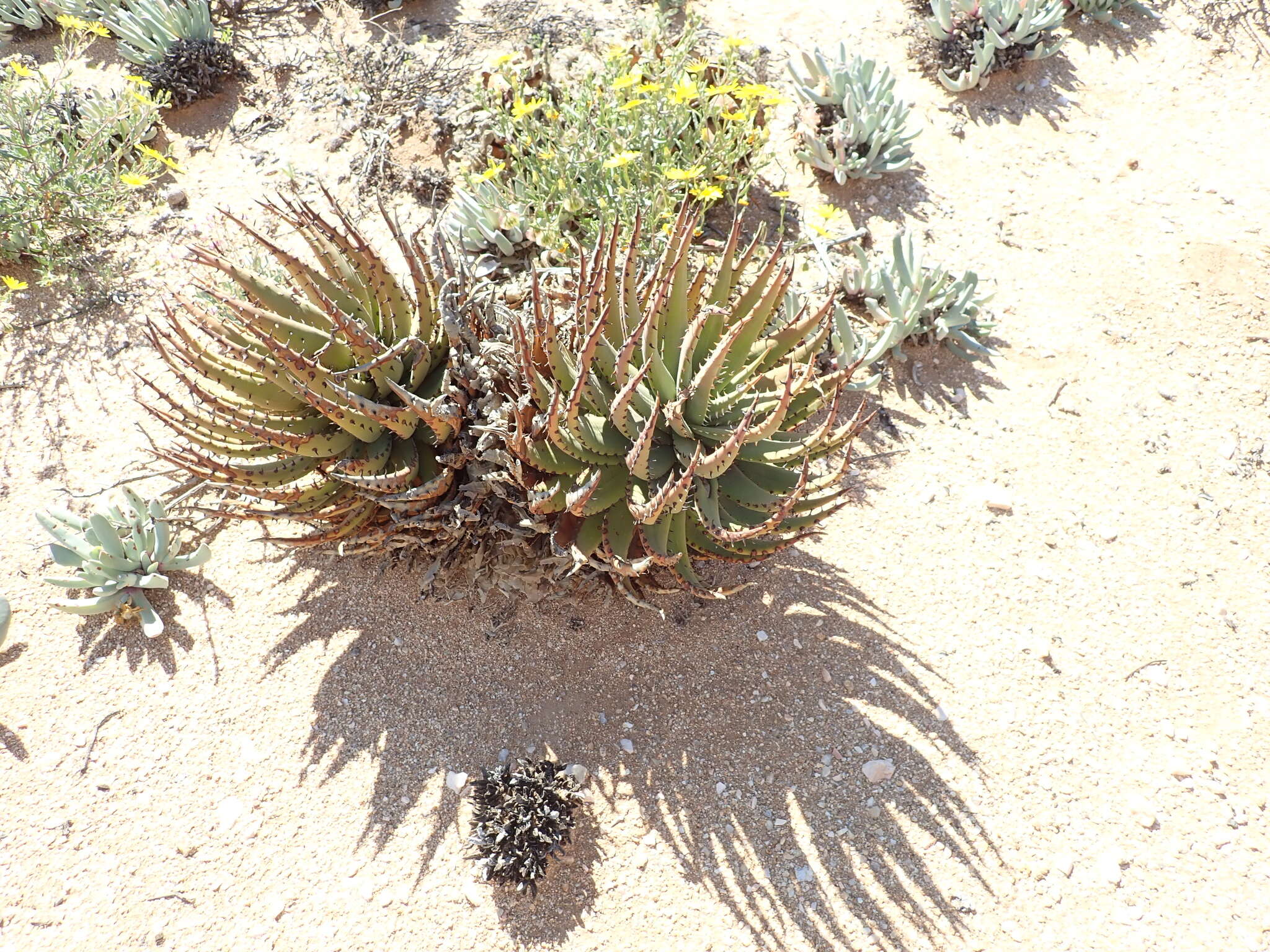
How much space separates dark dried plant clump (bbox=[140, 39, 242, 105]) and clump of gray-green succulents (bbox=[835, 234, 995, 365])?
449 cm

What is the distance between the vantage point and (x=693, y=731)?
2.77 meters

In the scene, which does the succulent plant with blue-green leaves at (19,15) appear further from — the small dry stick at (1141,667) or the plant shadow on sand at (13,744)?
A: the small dry stick at (1141,667)

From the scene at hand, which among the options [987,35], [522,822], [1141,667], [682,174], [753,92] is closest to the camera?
[522,822]

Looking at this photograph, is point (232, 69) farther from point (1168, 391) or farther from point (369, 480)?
point (1168, 391)

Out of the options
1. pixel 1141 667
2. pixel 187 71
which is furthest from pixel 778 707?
pixel 187 71

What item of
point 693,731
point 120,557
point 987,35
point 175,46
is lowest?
point 693,731

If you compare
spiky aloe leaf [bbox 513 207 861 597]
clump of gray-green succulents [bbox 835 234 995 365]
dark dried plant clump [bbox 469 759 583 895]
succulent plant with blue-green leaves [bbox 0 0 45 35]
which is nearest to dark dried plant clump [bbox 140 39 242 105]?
succulent plant with blue-green leaves [bbox 0 0 45 35]

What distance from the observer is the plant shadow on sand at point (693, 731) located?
8.07 feet

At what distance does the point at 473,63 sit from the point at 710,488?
168 inches

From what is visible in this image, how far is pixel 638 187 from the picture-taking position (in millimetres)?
3674

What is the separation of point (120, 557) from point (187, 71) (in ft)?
12.7

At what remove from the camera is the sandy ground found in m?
2.44

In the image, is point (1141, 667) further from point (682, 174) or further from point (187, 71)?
point (187, 71)

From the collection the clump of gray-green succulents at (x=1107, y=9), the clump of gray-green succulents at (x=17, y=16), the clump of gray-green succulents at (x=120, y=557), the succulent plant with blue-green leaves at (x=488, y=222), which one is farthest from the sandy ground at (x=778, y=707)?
the clump of gray-green succulents at (x=17, y=16)
